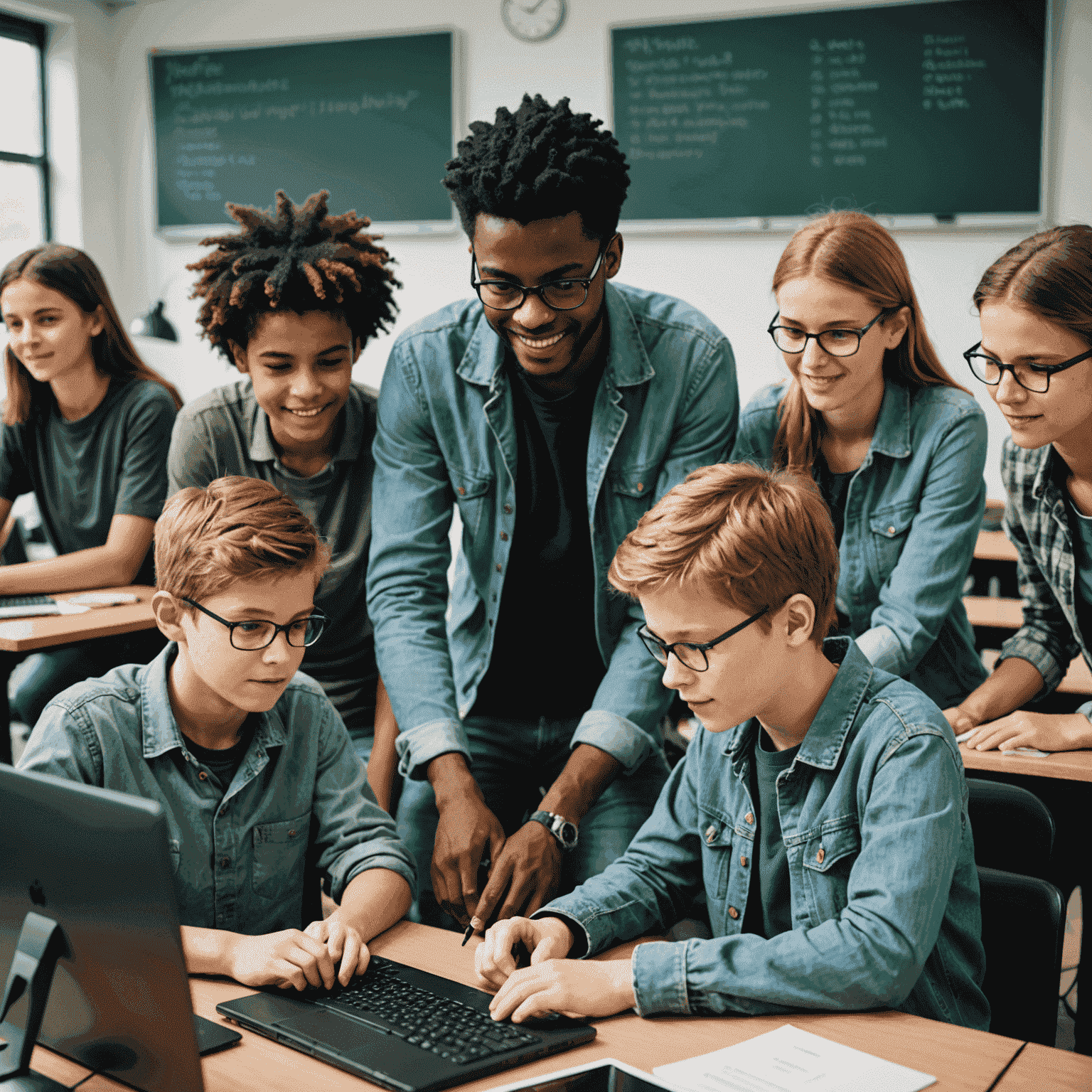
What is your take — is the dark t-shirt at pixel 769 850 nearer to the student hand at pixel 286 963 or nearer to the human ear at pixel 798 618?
the human ear at pixel 798 618

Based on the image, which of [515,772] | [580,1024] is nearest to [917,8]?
[515,772]

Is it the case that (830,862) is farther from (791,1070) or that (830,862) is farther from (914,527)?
(914,527)

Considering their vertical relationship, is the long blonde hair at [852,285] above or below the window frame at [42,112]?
below

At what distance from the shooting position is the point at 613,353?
1.94 metres

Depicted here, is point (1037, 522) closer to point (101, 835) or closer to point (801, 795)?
point (801, 795)

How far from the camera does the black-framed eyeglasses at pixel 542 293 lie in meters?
1.73

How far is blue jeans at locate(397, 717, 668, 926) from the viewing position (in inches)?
70.1

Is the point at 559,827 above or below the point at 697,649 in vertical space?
below

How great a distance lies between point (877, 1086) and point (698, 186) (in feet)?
13.2

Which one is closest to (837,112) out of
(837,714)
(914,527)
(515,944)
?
(914,527)

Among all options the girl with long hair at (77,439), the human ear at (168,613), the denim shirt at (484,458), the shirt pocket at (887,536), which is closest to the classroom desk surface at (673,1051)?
the human ear at (168,613)

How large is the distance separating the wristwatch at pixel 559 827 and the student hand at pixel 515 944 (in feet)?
0.76

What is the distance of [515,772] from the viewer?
1.94 metres

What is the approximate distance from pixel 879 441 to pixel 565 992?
1.20 metres
